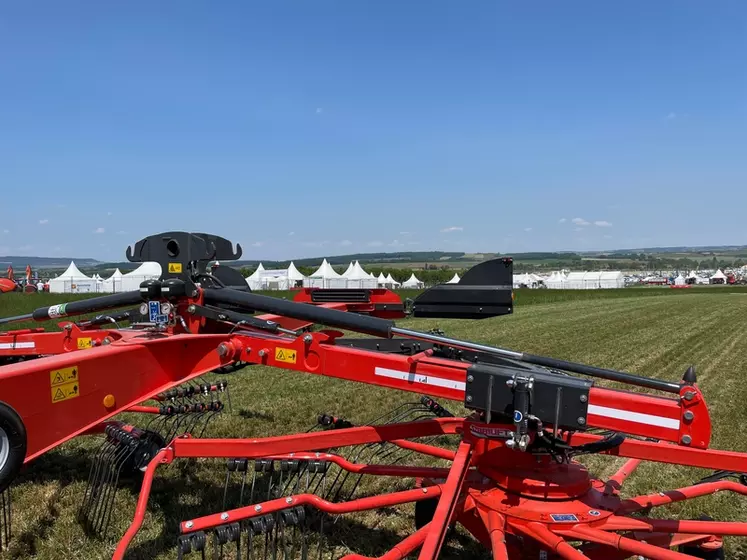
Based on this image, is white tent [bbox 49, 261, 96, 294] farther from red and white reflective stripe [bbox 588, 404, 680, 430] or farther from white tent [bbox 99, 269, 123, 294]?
red and white reflective stripe [bbox 588, 404, 680, 430]

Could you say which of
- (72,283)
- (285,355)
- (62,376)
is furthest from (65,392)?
(72,283)

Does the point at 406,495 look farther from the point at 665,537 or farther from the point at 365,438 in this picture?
the point at 665,537

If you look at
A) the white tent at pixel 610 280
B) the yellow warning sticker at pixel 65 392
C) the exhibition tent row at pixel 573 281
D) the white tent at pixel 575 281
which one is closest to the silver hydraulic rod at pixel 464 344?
the yellow warning sticker at pixel 65 392

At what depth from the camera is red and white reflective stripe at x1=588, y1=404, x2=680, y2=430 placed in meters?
2.95

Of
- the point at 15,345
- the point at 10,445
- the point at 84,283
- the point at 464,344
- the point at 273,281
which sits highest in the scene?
the point at 464,344

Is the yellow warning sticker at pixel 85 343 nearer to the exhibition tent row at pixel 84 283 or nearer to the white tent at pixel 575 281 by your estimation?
the exhibition tent row at pixel 84 283

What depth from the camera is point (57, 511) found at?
15.9ft

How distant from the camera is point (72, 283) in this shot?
56312mm

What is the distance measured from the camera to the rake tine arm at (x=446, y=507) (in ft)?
9.22

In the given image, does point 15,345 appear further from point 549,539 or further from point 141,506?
point 549,539

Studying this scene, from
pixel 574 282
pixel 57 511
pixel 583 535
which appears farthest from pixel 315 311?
pixel 574 282

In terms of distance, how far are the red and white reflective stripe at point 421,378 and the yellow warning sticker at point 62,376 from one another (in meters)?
1.65

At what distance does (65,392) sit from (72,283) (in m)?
60.0

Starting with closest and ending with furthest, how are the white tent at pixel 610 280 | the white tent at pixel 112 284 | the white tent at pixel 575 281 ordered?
the white tent at pixel 112 284
the white tent at pixel 575 281
the white tent at pixel 610 280
